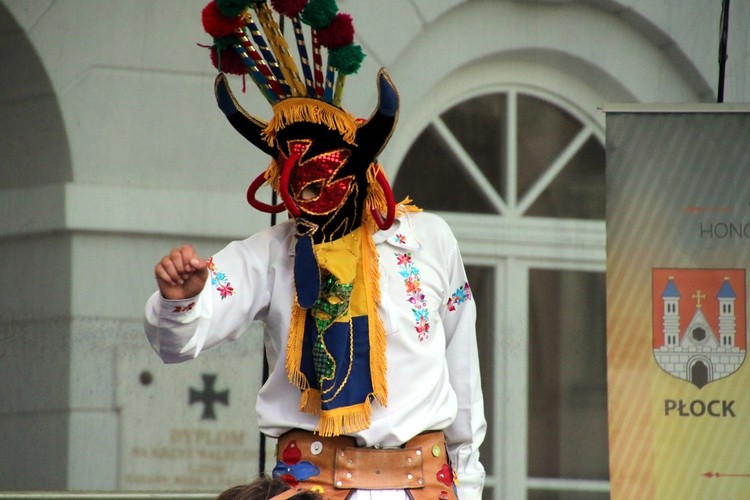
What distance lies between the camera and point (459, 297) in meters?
2.99

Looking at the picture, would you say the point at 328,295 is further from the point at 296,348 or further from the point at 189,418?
the point at 189,418

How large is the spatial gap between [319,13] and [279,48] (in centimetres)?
12

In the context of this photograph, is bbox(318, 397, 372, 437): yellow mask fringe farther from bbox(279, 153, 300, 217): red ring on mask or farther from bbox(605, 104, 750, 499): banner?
bbox(605, 104, 750, 499): banner

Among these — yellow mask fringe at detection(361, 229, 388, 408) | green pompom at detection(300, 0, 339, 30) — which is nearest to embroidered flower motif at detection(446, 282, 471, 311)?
yellow mask fringe at detection(361, 229, 388, 408)

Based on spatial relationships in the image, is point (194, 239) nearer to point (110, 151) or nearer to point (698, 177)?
point (110, 151)

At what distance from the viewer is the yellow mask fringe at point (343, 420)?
8.72ft

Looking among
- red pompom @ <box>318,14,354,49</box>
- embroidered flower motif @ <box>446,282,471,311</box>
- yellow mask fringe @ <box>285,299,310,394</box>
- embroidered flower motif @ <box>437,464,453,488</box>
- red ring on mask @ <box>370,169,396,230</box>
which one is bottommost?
embroidered flower motif @ <box>437,464,453,488</box>

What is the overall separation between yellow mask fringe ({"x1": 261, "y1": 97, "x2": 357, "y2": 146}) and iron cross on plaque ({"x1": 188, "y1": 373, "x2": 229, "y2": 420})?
64.9 inches

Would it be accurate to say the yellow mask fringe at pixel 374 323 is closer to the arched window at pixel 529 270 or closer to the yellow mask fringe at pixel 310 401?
the yellow mask fringe at pixel 310 401

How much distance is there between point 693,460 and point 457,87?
65.4 inches

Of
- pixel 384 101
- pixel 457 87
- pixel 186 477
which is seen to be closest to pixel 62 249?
pixel 186 477

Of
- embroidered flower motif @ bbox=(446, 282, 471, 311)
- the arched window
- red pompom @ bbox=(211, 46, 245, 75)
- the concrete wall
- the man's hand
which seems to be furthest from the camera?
the arched window

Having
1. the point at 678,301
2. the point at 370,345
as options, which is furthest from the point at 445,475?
the point at 678,301

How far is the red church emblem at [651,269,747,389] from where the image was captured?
3.72 metres
